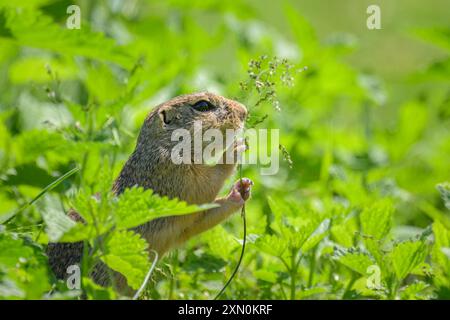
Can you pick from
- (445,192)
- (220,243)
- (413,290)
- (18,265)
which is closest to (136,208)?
(18,265)

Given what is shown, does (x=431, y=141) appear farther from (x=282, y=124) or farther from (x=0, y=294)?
(x=0, y=294)

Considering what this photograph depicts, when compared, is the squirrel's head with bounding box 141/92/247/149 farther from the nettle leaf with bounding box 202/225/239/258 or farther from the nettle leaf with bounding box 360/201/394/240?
the nettle leaf with bounding box 360/201/394/240

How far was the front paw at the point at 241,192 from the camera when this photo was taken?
282 cm

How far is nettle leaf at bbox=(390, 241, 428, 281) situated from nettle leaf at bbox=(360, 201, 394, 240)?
0.15 meters

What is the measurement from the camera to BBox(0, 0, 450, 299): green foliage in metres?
2.31

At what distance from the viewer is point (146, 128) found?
119 inches

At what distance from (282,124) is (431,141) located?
→ 115 cm

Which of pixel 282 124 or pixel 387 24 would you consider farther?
pixel 387 24

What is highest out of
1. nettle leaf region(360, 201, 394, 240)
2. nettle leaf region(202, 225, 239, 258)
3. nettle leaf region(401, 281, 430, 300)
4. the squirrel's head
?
the squirrel's head

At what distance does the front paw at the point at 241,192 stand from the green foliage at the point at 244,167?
0.08 meters

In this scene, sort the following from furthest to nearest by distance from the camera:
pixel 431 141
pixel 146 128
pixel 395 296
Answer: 1. pixel 431 141
2. pixel 146 128
3. pixel 395 296

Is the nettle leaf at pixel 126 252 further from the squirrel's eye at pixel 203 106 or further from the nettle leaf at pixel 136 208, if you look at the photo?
the squirrel's eye at pixel 203 106

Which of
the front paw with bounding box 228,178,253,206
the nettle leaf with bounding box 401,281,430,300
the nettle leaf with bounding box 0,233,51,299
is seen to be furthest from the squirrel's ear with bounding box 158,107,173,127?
the nettle leaf with bounding box 401,281,430,300
